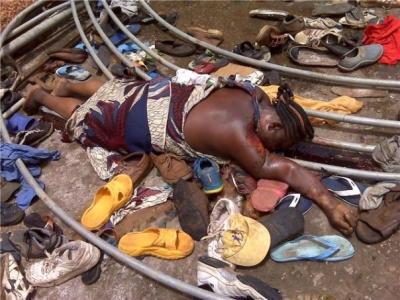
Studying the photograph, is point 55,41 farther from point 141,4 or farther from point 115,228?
point 115,228

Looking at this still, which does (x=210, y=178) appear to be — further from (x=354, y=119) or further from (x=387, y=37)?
(x=387, y=37)

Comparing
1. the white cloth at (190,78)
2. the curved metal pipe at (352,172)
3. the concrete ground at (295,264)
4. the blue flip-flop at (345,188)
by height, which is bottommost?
the concrete ground at (295,264)

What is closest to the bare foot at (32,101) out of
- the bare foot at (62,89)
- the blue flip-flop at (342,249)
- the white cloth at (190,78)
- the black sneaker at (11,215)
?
the bare foot at (62,89)

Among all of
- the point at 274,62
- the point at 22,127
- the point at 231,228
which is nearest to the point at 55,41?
the point at 22,127

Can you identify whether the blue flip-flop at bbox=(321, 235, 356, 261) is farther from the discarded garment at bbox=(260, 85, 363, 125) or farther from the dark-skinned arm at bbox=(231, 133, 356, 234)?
the discarded garment at bbox=(260, 85, 363, 125)

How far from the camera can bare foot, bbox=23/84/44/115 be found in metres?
3.52

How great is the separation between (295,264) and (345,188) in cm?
52

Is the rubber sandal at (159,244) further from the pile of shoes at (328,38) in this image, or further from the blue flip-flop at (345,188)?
the pile of shoes at (328,38)

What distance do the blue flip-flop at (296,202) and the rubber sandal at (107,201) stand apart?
91 cm

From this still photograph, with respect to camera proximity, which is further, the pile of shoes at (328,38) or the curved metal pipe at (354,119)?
the pile of shoes at (328,38)

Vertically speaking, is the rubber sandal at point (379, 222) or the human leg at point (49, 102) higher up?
the human leg at point (49, 102)

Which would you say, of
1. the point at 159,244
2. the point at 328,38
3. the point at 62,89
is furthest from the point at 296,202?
the point at 62,89

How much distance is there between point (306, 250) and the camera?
7.86ft

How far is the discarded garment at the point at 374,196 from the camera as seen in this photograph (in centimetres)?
242
